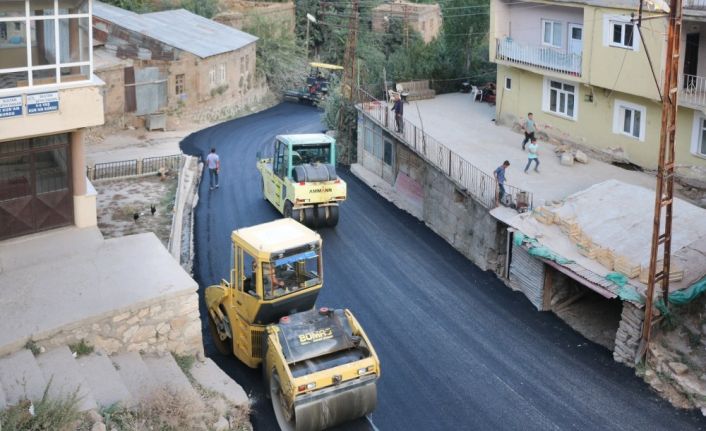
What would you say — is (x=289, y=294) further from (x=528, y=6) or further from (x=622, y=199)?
(x=528, y=6)

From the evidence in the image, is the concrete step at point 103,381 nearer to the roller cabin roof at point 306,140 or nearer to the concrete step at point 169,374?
the concrete step at point 169,374

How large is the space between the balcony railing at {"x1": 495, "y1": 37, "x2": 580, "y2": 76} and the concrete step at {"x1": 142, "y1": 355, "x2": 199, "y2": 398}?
59.4 feet

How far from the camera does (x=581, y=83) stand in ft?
93.1

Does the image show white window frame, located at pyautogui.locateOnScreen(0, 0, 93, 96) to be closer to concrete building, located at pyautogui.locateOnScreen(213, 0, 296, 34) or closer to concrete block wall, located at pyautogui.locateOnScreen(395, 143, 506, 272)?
concrete block wall, located at pyautogui.locateOnScreen(395, 143, 506, 272)

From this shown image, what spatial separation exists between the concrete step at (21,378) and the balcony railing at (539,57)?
66.3 ft

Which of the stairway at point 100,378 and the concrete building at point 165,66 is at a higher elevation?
the concrete building at point 165,66

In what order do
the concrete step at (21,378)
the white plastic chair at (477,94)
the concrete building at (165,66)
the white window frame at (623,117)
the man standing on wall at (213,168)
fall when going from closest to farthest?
the concrete step at (21,378)
the white window frame at (623,117)
the man standing on wall at (213,168)
the white plastic chair at (477,94)
the concrete building at (165,66)

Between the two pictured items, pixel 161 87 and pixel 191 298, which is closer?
pixel 191 298

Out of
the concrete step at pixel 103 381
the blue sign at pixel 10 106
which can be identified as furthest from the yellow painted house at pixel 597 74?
the concrete step at pixel 103 381

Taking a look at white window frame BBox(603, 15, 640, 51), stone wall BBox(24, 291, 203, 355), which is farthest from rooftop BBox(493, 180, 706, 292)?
stone wall BBox(24, 291, 203, 355)

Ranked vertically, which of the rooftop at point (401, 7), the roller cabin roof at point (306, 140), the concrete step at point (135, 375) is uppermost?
the rooftop at point (401, 7)

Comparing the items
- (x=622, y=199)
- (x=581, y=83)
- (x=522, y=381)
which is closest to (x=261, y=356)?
(x=522, y=381)

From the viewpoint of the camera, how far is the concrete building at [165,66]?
3841cm

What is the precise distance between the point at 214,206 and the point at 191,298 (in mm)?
12184
